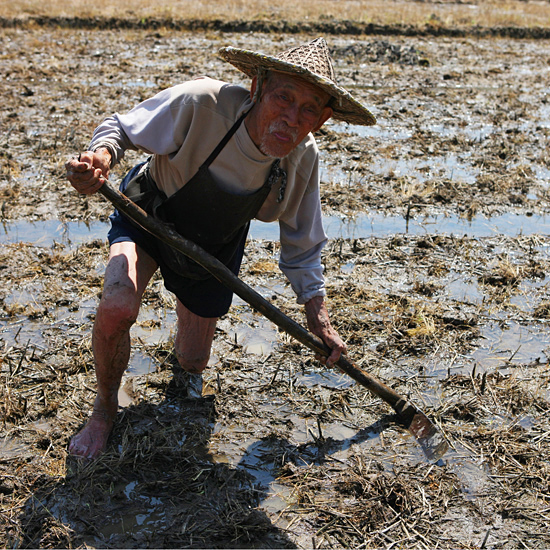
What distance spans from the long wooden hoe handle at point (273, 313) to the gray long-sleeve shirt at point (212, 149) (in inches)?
8.2

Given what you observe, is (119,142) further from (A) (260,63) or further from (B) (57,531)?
(B) (57,531)

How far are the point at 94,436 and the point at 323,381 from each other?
1316mm

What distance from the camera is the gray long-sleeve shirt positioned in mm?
2922

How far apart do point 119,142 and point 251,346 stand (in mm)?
1551

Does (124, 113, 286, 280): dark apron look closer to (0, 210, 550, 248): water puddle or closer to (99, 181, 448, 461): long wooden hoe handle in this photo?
(99, 181, 448, 461): long wooden hoe handle

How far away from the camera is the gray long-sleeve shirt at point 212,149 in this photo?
2.92 meters

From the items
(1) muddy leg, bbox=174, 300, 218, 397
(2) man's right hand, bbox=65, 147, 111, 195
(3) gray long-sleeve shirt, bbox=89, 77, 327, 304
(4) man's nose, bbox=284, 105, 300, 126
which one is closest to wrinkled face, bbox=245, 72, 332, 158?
(4) man's nose, bbox=284, 105, 300, 126

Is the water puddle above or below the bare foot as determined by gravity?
above

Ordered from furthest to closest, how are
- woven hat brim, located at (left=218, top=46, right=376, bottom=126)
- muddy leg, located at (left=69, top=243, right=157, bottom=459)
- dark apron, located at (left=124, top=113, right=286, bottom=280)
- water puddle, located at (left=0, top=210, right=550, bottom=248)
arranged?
water puddle, located at (left=0, top=210, right=550, bottom=248)
dark apron, located at (left=124, top=113, right=286, bottom=280)
muddy leg, located at (left=69, top=243, right=157, bottom=459)
woven hat brim, located at (left=218, top=46, right=376, bottom=126)

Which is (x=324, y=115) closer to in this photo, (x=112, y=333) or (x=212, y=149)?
(x=212, y=149)

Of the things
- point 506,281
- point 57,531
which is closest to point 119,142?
point 57,531

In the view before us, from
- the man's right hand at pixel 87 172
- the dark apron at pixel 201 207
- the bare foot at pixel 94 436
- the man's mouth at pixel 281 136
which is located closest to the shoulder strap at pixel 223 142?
the dark apron at pixel 201 207

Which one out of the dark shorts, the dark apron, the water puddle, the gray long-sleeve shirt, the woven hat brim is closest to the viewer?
the woven hat brim

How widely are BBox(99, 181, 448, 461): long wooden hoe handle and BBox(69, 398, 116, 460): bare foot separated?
836mm
